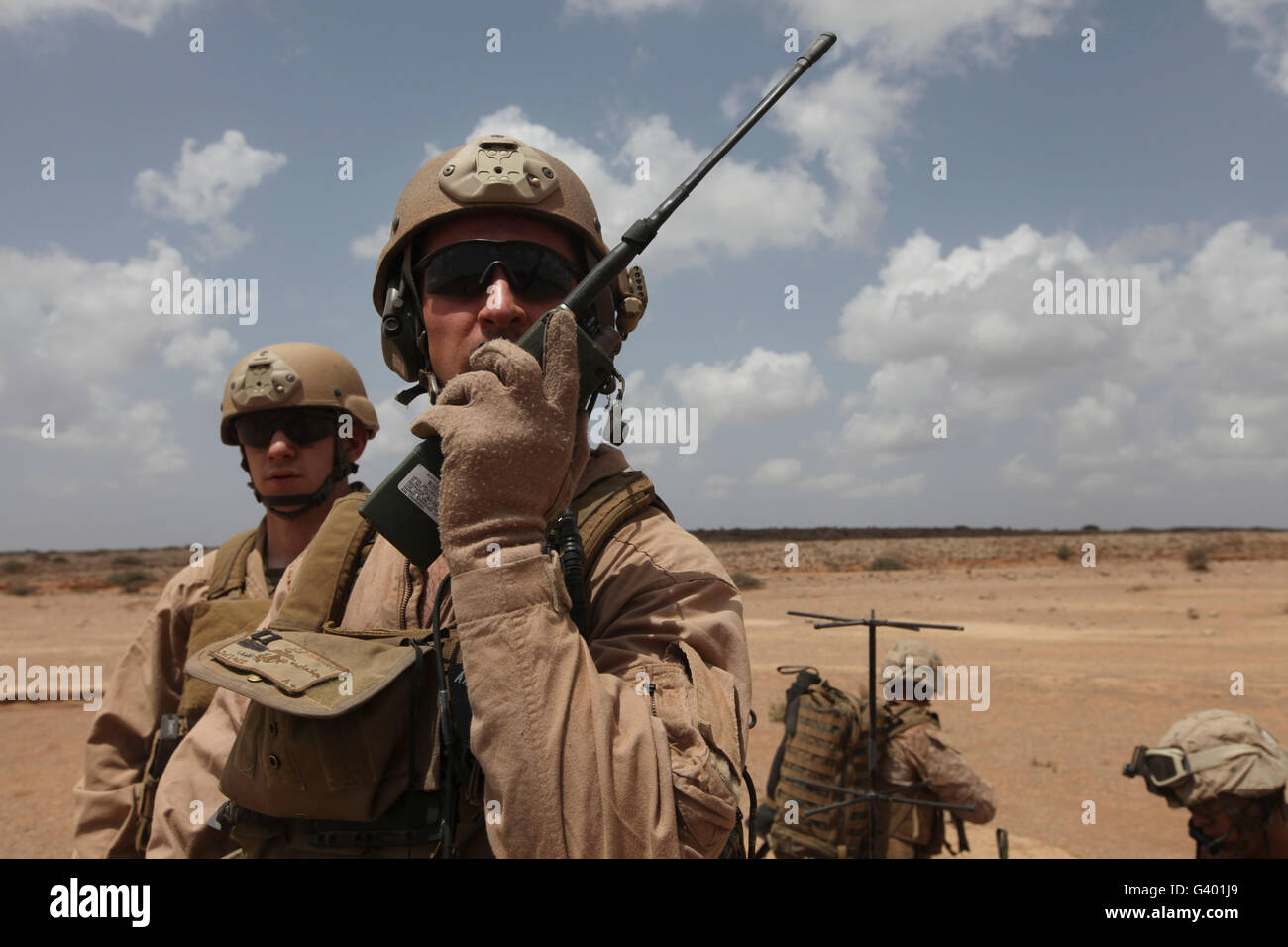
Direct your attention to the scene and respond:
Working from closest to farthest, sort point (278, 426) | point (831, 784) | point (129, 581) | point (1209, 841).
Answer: point (278, 426)
point (1209, 841)
point (831, 784)
point (129, 581)

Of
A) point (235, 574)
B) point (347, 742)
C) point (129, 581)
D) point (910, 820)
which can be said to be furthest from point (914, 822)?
point (129, 581)

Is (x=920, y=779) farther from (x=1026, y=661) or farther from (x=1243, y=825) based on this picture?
(x=1026, y=661)

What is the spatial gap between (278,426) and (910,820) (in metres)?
5.16

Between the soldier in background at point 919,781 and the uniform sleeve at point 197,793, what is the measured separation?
5.35 metres

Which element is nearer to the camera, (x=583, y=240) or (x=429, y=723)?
(x=429, y=723)

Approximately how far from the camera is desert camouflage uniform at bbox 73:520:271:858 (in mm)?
3436

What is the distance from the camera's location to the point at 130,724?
353cm

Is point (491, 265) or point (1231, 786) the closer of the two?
point (491, 265)

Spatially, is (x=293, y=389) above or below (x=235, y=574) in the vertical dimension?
above

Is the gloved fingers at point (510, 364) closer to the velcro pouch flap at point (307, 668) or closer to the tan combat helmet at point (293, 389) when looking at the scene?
the velcro pouch flap at point (307, 668)

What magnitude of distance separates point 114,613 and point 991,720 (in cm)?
2447
